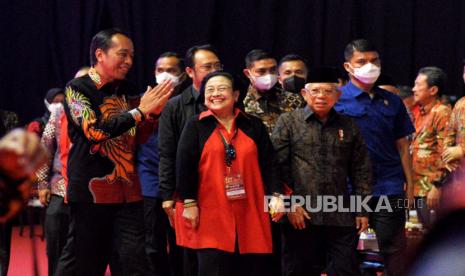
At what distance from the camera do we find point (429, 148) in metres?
6.47

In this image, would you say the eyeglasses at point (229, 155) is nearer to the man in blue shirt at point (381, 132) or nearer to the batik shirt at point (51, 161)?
the man in blue shirt at point (381, 132)

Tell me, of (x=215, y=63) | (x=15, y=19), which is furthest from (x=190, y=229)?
(x=15, y=19)

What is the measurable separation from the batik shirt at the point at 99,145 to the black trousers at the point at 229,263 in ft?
1.50

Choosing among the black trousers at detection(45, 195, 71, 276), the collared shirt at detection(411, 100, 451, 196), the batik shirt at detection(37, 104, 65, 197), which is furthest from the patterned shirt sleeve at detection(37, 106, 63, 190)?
the collared shirt at detection(411, 100, 451, 196)

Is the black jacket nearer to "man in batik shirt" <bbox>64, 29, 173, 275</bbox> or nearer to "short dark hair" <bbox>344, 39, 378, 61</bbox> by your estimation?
"man in batik shirt" <bbox>64, 29, 173, 275</bbox>

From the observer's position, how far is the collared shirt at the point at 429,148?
6.39 metres

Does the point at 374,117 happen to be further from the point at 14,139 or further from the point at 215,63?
the point at 14,139

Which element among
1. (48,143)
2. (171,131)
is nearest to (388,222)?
(171,131)

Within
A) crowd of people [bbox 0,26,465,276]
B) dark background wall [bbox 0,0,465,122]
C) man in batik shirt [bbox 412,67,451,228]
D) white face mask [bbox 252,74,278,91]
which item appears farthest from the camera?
dark background wall [bbox 0,0,465,122]

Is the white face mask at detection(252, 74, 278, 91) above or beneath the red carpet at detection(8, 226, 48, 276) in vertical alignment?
above

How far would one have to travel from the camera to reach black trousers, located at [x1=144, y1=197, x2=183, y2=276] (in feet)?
17.7

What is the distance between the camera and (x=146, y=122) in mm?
4160

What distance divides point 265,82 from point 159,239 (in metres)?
1.26

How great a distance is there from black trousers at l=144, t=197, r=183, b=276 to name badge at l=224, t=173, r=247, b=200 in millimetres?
1448
